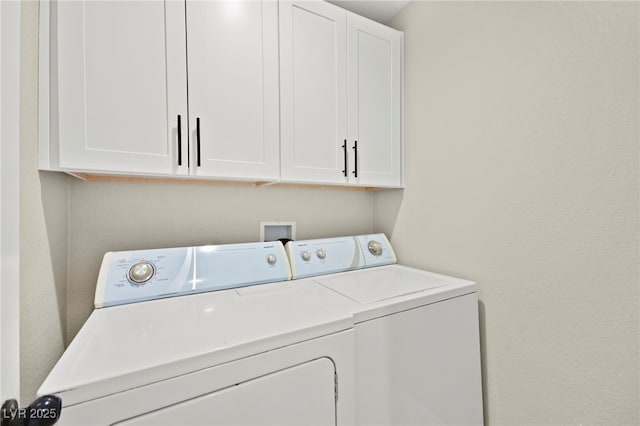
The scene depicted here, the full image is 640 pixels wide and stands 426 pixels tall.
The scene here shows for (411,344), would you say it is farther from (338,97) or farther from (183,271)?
(338,97)

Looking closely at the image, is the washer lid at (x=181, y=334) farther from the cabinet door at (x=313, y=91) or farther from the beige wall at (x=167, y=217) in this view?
the cabinet door at (x=313, y=91)

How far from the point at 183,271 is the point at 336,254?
0.79 metres

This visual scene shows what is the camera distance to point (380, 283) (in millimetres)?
1271

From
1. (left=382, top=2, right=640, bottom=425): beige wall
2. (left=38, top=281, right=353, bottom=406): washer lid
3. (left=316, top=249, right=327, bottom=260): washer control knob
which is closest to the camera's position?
(left=38, top=281, right=353, bottom=406): washer lid

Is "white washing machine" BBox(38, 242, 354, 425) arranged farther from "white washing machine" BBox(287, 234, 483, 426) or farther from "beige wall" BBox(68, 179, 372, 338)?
"beige wall" BBox(68, 179, 372, 338)

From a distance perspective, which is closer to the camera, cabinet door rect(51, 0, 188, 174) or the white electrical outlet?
cabinet door rect(51, 0, 188, 174)

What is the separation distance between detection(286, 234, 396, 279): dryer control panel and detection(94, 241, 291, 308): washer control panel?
71 mm

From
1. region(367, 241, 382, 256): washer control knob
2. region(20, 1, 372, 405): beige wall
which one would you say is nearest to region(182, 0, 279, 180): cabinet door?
region(20, 1, 372, 405): beige wall

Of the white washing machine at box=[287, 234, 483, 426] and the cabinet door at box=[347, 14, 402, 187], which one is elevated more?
the cabinet door at box=[347, 14, 402, 187]

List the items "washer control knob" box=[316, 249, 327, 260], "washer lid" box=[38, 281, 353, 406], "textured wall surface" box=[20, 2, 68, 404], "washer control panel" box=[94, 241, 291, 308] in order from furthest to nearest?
"washer control knob" box=[316, 249, 327, 260] → "washer control panel" box=[94, 241, 291, 308] → "textured wall surface" box=[20, 2, 68, 404] → "washer lid" box=[38, 281, 353, 406]

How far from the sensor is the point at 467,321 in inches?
46.6

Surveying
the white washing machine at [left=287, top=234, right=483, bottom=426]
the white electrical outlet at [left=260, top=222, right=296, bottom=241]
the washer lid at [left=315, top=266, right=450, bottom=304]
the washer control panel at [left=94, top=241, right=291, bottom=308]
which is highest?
the white electrical outlet at [left=260, top=222, right=296, bottom=241]

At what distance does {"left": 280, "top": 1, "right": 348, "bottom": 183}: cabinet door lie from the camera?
1299 millimetres

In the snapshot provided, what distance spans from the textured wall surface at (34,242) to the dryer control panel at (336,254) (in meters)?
0.93
